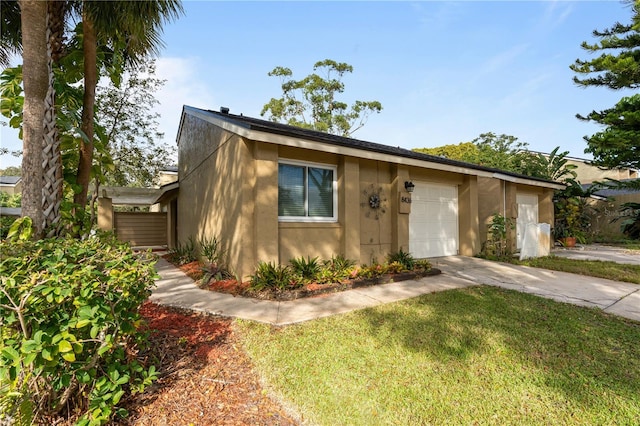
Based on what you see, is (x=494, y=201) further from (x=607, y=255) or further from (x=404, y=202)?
(x=607, y=255)

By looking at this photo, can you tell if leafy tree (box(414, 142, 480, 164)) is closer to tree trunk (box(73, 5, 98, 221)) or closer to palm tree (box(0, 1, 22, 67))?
tree trunk (box(73, 5, 98, 221))

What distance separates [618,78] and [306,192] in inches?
703

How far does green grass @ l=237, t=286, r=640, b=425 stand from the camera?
233cm

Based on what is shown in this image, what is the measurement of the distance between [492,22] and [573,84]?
36.5 ft

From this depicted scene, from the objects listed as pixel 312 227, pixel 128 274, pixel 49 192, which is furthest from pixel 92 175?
pixel 312 227

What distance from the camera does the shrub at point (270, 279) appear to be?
5.57 m

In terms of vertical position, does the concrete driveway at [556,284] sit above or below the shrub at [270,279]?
below

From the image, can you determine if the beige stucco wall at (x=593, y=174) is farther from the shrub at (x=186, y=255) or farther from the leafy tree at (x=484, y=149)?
the shrub at (x=186, y=255)

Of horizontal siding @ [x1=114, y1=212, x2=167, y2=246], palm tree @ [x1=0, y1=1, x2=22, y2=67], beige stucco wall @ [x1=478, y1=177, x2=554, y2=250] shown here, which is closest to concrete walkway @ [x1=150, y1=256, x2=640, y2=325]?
beige stucco wall @ [x1=478, y1=177, x2=554, y2=250]

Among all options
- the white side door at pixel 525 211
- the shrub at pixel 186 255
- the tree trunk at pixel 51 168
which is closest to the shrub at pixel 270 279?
the tree trunk at pixel 51 168

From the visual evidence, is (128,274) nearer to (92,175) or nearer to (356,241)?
(92,175)

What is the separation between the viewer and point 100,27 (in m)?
3.72

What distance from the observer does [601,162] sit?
Answer: 16266 millimetres

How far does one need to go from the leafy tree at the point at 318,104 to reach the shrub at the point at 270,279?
2277cm
